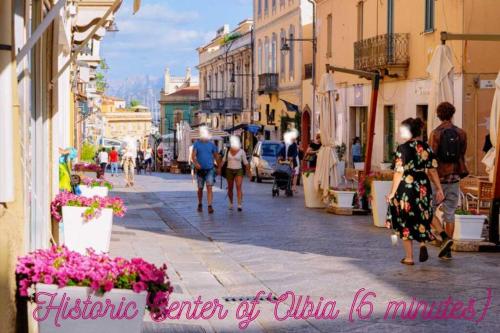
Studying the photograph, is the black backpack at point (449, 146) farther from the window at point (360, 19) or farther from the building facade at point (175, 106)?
the building facade at point (175, 106)

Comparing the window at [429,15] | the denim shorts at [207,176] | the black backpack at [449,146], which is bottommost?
the denim shorts at [207,176]

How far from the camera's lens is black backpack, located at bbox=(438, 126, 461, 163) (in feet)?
43.1

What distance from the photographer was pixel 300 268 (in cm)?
1185

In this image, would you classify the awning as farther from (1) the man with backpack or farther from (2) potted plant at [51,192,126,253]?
(2) potted plant at [51,192,126,253]

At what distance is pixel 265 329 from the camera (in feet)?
27.4

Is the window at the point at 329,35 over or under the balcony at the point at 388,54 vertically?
over

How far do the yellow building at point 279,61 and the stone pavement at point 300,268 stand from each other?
29.3 m

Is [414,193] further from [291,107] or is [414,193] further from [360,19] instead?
[291,107]

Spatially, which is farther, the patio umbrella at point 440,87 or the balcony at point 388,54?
the balcony at point 388,54

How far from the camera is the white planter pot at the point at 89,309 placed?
5.74 meters

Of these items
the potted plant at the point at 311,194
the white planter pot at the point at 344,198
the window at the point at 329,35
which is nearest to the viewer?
the white planter pot at the point at 344,198

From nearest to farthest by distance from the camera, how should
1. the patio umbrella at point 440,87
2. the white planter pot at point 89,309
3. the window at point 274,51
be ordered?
the white planter pot at point 89,309 < the patio umbrella at point 440,87 < the window at point 274,51

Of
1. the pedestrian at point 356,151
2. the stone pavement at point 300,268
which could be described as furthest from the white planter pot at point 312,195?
the pedestrian at point 356,151

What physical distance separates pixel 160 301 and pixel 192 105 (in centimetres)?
9873
